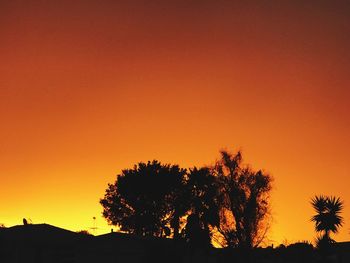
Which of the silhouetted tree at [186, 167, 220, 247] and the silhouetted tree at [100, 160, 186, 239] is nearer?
the silhouetted tree at [186, 167, 220, 247]

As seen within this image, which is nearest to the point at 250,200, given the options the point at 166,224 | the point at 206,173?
the point at 206,173

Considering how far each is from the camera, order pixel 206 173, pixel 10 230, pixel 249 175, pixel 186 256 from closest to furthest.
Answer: pixel 10 230
pixel 186 256
pixel 206 173
pixel 249 175

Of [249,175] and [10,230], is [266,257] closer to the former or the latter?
[249,175]

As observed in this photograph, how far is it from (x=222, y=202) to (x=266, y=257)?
8791 mm

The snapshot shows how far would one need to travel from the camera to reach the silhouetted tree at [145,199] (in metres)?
103

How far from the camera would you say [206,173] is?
7962cm

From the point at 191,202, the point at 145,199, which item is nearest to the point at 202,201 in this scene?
the point at 191,202

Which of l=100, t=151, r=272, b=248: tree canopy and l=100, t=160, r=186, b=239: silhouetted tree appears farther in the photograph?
l=100, t=160, r=186, b=239: silhouetted tree

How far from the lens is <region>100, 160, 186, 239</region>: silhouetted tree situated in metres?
103

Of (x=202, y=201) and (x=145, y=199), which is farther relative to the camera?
(x=145, y=199)

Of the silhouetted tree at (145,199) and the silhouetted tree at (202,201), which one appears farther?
the silhouetted tree at (145,199)

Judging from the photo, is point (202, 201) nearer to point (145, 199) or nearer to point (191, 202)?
point (191, 202)

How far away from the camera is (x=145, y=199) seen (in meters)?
104

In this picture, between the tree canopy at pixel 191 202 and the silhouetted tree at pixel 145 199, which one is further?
the silhouetted tree at pixel 145 199
